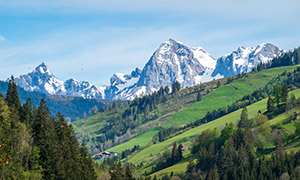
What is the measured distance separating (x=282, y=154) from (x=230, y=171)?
23.0 meters

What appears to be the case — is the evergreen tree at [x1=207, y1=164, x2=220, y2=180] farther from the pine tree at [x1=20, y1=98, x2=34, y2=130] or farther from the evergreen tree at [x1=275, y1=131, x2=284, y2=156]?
the pine tree at [x1=20, y1=98, x2=34, y2=130]

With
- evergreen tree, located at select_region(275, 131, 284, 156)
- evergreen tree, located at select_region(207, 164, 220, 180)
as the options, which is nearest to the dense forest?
evergreen tree, located at select_region(207, 164, 220, 180)

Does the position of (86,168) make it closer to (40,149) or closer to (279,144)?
(40,149)

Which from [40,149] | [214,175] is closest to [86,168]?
[40,149]

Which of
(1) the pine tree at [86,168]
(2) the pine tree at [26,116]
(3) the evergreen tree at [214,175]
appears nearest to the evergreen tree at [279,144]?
(3) the evergreen tree at [214,175]

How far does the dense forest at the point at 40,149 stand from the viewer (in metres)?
73.2

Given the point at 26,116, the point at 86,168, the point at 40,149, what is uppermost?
the point at 26,116

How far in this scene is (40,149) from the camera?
280 feet

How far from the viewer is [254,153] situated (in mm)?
162250

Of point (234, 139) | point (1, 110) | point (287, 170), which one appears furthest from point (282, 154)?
point (1, 110)

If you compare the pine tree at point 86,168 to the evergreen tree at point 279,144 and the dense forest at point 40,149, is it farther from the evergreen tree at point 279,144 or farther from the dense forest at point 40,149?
the evergreen tree at point 279,144

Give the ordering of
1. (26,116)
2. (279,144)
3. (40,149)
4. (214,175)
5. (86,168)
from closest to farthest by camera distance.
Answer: (40,149)
(86,168)
(26,116)
(279,144)
(214,175)

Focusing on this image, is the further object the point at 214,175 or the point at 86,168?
the point at 214,175

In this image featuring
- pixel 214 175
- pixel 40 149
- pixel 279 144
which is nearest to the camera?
pixel 40 149
